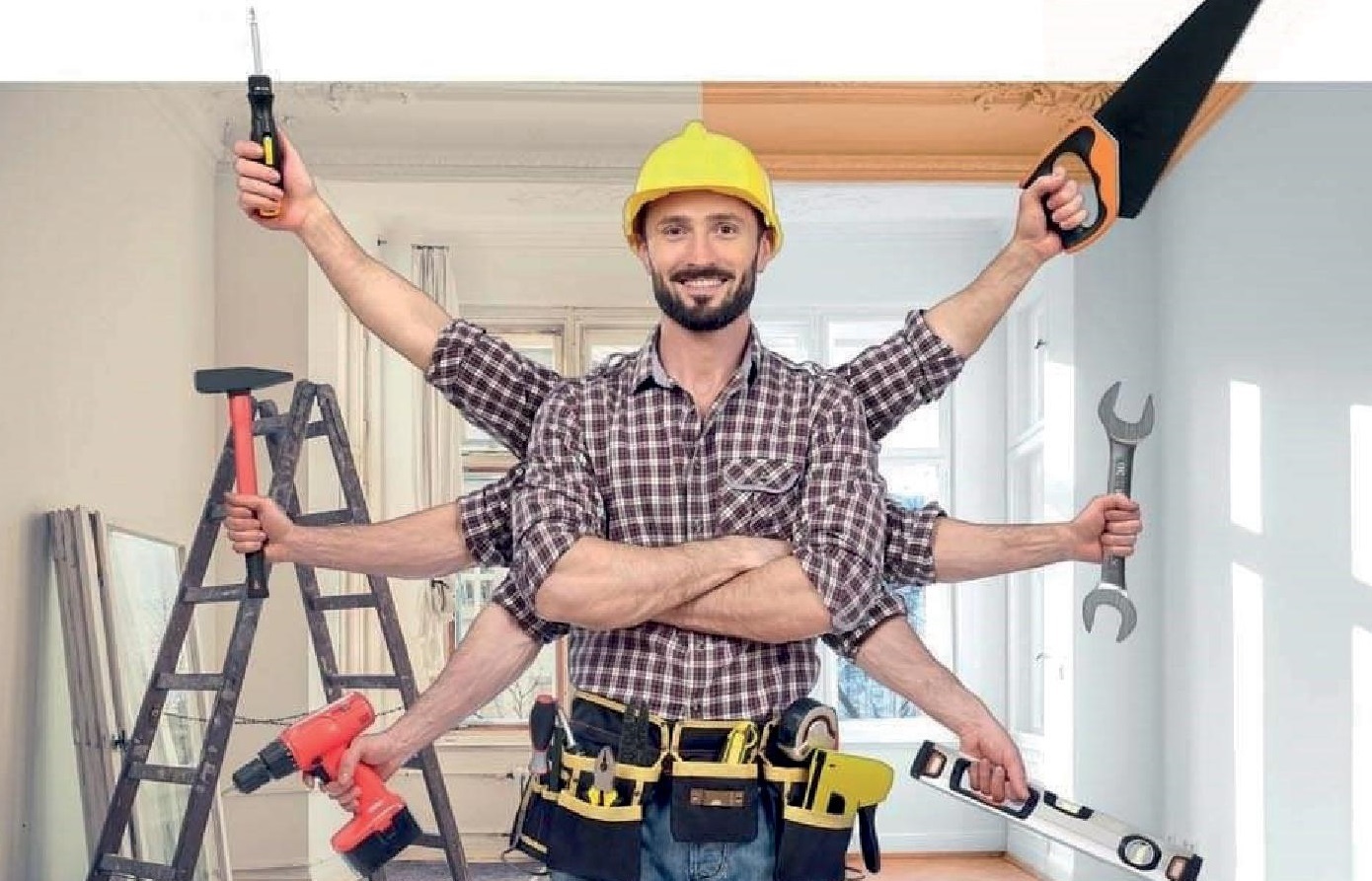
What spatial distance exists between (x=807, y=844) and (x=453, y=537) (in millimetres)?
633

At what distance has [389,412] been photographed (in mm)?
8562

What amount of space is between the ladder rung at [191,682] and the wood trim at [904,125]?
3336 mm

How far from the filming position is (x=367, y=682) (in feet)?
18.5

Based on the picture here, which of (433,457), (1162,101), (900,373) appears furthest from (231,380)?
(433,457)

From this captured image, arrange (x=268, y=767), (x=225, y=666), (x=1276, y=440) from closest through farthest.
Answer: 1. (x=268, y=767)
2. (x=225, y=666)
3. (x=1276, y=440)

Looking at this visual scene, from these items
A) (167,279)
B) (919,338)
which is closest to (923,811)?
(167,279)

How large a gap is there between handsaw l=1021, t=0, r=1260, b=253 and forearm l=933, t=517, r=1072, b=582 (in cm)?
39

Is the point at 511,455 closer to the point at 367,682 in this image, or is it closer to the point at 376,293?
the point at 367,682

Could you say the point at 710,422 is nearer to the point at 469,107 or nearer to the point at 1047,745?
the point at 469,107

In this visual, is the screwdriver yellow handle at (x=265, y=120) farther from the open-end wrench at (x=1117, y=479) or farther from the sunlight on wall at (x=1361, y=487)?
the sunlight on wall at (x=1361, y=487)

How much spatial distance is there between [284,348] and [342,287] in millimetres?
5193

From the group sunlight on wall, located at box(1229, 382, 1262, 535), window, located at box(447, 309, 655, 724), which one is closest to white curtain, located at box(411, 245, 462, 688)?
window, located at box(447, 309, 655, 724)

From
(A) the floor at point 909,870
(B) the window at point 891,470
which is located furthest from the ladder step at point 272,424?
(B) the window at point 891,470
